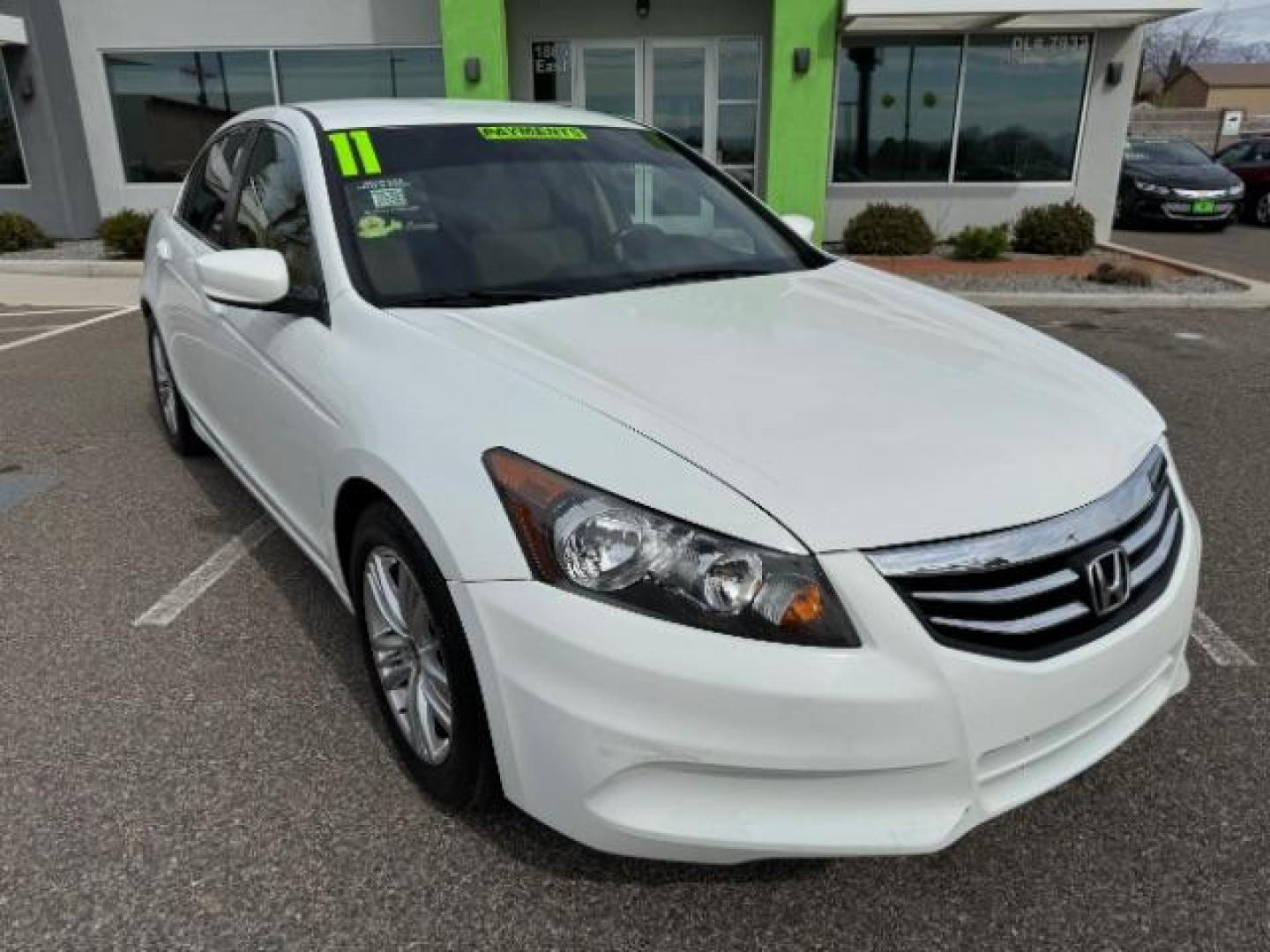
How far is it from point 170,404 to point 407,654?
3179 mm

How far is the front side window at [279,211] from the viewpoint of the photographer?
9.50 ft

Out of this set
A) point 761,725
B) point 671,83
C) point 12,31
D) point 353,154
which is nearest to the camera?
point 761,725

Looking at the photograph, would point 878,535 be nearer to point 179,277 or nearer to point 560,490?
point 560,490

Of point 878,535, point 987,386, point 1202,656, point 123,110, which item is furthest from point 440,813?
point 123,110

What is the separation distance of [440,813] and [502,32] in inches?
444

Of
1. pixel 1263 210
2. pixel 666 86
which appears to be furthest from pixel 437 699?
pixel 1263 210

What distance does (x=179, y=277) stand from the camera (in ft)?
13.7

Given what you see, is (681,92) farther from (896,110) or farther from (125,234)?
(125,234)

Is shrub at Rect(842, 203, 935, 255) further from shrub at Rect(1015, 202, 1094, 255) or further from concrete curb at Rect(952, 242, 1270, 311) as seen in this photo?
concrete curb at Rect(952, 242, 1270, 311)

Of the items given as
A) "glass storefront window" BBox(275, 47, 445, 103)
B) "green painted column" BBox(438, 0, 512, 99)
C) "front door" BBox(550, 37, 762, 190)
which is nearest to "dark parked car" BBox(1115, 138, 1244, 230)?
"front door" BBox(550, 37, 762, 190)

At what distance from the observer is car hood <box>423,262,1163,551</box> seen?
181 centimetres

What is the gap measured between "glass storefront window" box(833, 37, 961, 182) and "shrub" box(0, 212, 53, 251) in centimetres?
1069

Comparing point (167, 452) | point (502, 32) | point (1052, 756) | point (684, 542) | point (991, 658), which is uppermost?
point (502, 32)

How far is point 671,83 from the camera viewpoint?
1291cm
